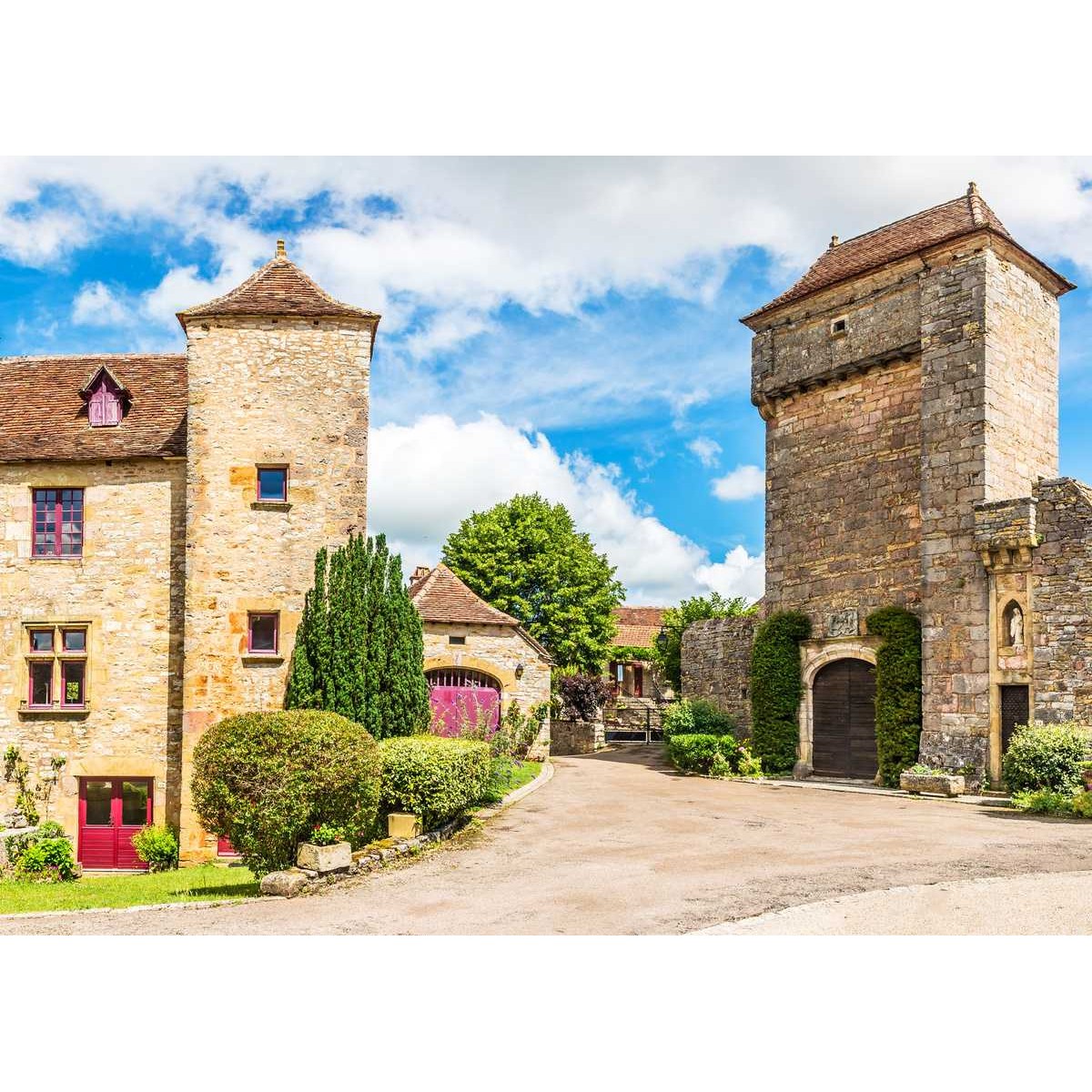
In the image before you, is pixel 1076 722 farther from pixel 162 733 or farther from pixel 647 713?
pixel 647 713

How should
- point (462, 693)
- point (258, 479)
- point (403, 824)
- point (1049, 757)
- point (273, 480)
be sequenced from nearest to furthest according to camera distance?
point (403, 824) → point (1049, 757) → point (258, 479) → point (273, 480) → point (462, 693)

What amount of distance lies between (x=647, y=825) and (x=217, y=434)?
31.1 feet

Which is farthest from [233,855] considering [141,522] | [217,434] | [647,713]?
[647,713]

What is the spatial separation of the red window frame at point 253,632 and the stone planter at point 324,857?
5.91 metres

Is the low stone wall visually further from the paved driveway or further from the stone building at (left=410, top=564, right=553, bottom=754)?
the paved driveway

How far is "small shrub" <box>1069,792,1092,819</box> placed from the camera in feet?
46.7

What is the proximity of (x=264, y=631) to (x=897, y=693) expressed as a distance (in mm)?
A: 12442

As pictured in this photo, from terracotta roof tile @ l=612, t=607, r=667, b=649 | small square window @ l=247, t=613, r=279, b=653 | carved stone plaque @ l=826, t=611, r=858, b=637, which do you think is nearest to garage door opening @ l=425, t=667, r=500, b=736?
small square window @ l=247, t=613, r=279, b=653

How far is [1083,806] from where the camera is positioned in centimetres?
1427

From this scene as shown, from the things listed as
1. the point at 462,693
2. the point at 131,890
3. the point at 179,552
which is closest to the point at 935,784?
the point at 462,693

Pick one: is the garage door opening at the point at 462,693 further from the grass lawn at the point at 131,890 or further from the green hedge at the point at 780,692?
the grass lawn at the point at 131,890

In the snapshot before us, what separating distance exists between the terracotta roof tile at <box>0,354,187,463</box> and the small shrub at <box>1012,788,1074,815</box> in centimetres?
→ 1510

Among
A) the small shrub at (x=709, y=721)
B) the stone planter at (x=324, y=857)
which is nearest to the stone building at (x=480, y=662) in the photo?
the small shrub at (x=709, y=721)

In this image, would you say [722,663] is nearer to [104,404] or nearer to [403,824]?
[403,824]
